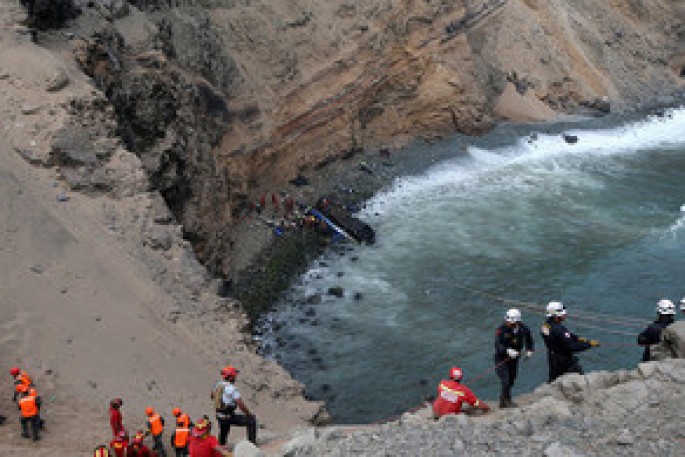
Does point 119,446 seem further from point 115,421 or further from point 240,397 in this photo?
point 240,397

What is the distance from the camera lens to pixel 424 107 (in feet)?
123

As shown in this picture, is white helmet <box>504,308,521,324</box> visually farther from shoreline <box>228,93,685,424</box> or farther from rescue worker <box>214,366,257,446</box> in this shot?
shoreline <box>228,93,685,424</box>

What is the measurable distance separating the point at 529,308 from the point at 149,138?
44.4ft

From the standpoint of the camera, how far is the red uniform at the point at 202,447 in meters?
10.3

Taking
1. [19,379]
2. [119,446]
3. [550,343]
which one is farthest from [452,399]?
[19,379]

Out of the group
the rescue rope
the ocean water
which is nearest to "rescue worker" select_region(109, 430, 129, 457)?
the ocean water

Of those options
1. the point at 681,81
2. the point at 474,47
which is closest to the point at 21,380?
the point at 474,47

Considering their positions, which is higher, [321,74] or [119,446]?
[321,74]

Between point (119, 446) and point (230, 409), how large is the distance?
189cm

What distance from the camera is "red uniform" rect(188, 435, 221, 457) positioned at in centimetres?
1030

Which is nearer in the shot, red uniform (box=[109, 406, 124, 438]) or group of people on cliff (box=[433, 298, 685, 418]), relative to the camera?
group of people on cliff (box=[433, 298, 685, 418])

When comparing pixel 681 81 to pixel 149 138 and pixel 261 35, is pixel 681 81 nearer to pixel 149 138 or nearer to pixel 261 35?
pixel 261 35

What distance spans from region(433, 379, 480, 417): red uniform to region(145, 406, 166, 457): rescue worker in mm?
4880

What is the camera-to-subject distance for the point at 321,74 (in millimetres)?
33375
